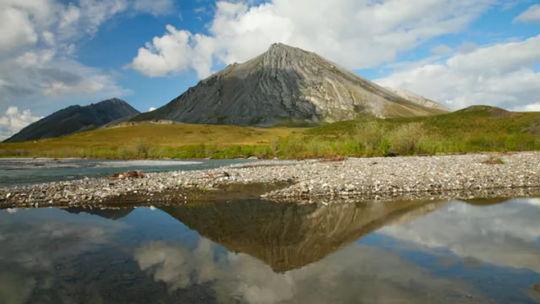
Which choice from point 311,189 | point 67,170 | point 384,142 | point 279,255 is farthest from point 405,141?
point 279,255

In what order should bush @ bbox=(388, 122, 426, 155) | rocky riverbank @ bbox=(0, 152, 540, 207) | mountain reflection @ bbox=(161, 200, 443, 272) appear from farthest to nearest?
1. bush @ bbox=(388, 122, 426, 155)
2. rocky riverbank @ bbox=(0, 152, 540, 207)
3. mountain reflection @ bbox=(161, 200, 443, 272)

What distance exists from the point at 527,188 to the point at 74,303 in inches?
1097

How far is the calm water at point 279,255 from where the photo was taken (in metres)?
9.99

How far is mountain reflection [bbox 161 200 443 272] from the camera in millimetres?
13945

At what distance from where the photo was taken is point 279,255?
13453mm

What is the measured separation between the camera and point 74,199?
2591cm

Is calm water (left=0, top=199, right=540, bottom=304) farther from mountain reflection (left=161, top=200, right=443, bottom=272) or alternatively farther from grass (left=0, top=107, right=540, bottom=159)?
grass (left=0, top=107, right=540, bottom=159)

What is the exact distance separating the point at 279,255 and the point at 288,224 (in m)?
4.64

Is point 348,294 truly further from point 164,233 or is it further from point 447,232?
point 164,233

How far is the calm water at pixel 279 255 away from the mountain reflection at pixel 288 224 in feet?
0.21

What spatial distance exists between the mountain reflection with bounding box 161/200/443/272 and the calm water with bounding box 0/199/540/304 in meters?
0.06

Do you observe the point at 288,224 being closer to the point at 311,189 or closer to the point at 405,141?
the point at 311,189

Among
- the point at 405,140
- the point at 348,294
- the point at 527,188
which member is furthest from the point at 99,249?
the point at 405,140

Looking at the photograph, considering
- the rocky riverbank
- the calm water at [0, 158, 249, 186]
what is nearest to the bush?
the calm water at [0, 158, 249, 186]
